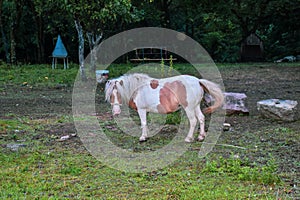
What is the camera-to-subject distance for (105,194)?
4.42 metres

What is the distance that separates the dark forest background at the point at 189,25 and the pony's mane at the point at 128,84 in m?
14.3

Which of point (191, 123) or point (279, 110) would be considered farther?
point (279, 110)

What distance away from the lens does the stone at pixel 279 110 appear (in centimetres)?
795

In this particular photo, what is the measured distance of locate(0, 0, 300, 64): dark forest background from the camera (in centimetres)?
2252

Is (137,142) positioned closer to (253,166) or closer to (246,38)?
(253,166)

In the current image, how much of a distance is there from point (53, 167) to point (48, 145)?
1276 millimetres

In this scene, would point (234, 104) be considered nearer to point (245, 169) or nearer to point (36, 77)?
point (245, 169)

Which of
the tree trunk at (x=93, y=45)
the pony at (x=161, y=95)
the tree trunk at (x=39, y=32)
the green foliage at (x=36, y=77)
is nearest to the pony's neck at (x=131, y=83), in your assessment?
the pony at (x=161, y=95)

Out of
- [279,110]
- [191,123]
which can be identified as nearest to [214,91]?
[191,123]

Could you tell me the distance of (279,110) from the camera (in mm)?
8008

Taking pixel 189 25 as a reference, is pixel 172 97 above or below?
below

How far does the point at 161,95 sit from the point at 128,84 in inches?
22.4

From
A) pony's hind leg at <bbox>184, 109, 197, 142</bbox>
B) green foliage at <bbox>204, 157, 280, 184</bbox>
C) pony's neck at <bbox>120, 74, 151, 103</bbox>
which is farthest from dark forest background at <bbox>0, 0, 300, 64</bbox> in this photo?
green foliage at <bbox>204, 157, 280, 184</bbox>

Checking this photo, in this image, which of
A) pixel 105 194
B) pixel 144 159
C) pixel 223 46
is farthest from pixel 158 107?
pixel 223 46
